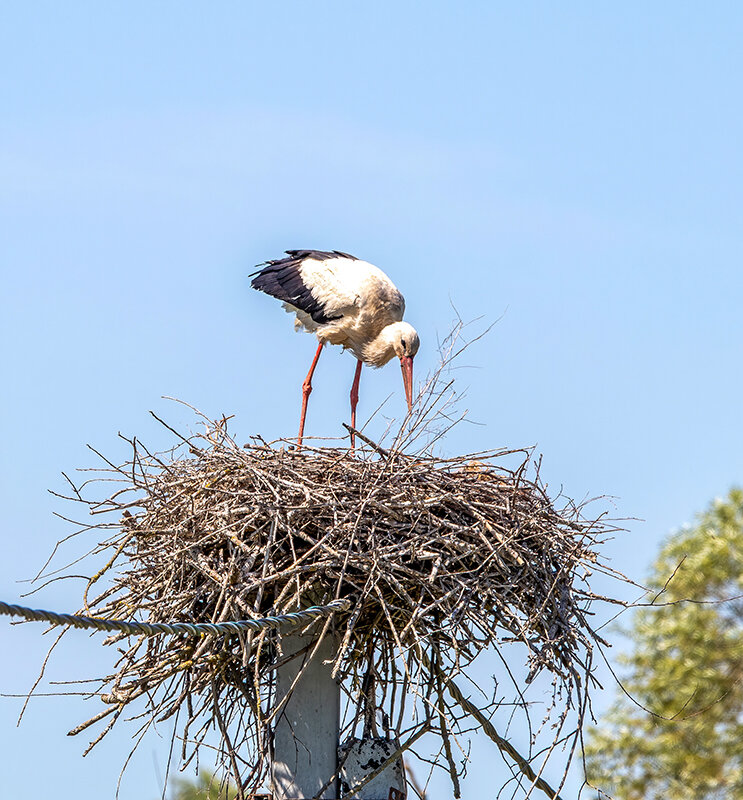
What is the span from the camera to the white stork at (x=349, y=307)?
913 cm

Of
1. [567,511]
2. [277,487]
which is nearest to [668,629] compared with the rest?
[567,511]

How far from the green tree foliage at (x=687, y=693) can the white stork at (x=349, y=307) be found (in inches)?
240

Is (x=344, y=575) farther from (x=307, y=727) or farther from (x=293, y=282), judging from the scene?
(x=293, y=282)

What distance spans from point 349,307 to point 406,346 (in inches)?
18.6

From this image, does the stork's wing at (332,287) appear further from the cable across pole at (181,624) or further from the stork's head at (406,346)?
the cable across pole at (181,624)

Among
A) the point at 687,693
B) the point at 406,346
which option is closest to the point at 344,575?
the point at 406,346

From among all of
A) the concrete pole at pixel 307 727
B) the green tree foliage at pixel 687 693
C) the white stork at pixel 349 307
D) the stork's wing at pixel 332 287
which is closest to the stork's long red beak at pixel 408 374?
the white stork at pixel 349 307

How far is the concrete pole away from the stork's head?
11.3 ft

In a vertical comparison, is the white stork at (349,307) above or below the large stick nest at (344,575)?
above

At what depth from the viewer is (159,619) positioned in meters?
5.75

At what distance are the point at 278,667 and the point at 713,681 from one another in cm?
988

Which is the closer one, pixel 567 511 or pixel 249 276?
pixel 567 511

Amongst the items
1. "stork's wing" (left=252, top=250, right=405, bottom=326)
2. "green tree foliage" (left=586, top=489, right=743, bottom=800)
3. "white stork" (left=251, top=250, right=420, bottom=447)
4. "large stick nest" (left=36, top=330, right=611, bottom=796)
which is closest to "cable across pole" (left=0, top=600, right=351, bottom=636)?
"large stick nest" (left=36, top=330, right=611, bottom=796)

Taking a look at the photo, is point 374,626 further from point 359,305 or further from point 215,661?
point 359,305
